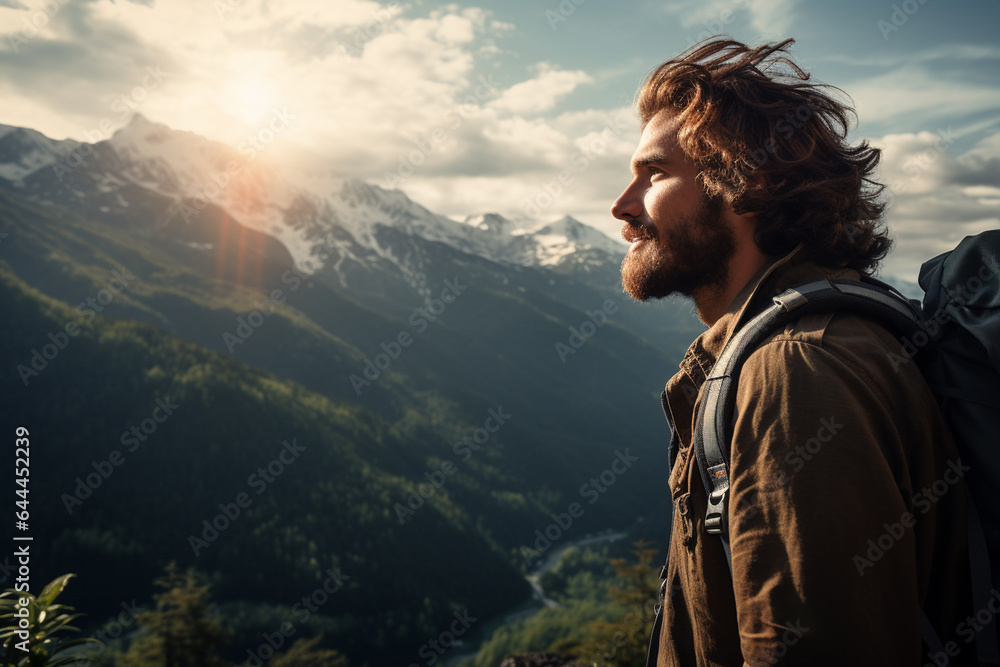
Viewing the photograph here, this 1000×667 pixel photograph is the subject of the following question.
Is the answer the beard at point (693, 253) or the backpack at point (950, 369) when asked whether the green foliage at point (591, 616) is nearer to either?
the beard at point (693, 253)

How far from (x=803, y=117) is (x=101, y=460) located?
6477 inches

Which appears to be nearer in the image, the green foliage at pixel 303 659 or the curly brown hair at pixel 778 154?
the curly brown hair at pixel 778 154

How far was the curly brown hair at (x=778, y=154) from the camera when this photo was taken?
2.84 metres

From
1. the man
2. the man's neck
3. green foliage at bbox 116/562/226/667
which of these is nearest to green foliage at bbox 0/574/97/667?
the man

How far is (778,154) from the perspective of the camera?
2.97 metres

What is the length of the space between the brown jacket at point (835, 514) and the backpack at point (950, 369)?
2.6 inches

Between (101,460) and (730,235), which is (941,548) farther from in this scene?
(101,460)

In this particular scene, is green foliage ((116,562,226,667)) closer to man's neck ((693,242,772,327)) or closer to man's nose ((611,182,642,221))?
man's nose ((611,182,642,221))

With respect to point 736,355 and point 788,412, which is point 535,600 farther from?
point 788,412

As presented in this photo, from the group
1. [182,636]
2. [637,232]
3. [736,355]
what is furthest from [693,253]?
[182,636]

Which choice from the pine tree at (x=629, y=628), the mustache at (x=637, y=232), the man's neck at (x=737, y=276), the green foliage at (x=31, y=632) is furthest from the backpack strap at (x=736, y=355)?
the pine tree at (x=629, y=628)

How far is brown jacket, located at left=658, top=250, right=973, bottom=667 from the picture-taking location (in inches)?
65.9

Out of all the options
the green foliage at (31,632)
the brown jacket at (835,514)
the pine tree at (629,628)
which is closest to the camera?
the brown jacket at (835,514)

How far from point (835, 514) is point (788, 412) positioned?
1.03 feet
